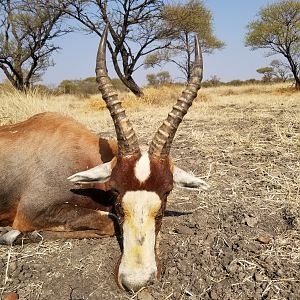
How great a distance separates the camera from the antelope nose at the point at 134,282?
9.46 feet

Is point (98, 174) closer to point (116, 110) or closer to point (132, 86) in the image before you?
point (116, 110)

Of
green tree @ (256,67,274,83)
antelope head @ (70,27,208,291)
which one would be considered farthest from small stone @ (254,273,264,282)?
green tree @ (256,67,274,83)

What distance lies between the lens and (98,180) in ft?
11.7

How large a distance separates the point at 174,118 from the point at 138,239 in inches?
44.8

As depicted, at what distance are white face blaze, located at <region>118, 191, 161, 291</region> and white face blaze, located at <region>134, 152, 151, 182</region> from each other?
0.12m

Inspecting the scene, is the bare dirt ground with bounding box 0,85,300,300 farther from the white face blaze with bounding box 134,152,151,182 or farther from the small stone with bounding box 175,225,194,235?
the white face blaze with bounding box 134,152,151,182

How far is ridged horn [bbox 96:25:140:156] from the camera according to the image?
3348mm

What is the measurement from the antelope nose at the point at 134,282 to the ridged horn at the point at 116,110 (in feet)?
3.32

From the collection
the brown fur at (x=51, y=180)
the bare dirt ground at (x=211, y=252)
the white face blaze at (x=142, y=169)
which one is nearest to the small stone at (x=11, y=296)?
the bare dirt ground at (x=211, y=252)

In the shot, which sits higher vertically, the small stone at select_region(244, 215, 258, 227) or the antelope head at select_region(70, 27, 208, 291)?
the antelope head at select_region(70, 27, 208, 291)

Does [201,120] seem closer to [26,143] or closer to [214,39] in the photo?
[26,143]

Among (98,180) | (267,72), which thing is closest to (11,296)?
(98,180)

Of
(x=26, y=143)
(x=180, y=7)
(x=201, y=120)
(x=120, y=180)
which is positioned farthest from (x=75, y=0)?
(x=120, y=180)

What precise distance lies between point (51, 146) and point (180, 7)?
782 inches
